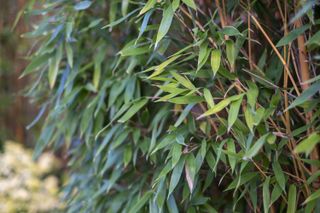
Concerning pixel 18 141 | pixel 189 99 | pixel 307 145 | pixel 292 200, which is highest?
pixel 307 145

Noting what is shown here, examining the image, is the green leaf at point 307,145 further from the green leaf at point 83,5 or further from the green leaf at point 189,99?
the green leaf at point 83,5

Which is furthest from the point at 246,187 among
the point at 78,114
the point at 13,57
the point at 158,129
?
the point at 13,57

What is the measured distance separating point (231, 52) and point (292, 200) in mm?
429

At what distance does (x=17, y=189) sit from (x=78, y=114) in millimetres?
1185

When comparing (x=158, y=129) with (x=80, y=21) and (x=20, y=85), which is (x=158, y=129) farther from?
(x=20, y=85)

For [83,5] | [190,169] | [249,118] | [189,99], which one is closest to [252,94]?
[249,118]

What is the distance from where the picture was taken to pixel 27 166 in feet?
9.89

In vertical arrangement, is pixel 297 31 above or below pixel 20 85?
above

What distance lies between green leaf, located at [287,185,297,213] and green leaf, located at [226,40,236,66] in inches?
14.8

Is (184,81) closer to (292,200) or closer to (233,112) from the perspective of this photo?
(233,112)

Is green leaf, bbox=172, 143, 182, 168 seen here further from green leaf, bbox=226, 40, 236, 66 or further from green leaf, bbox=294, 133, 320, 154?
green leaf, bbox=294, 133, 320, 154

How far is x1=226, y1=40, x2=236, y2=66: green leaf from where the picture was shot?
4.04ft

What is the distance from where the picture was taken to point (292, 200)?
1235mm

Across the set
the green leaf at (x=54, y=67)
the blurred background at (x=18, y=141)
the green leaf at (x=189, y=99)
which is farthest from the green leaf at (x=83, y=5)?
the blurred background at (x=18, y=141)
